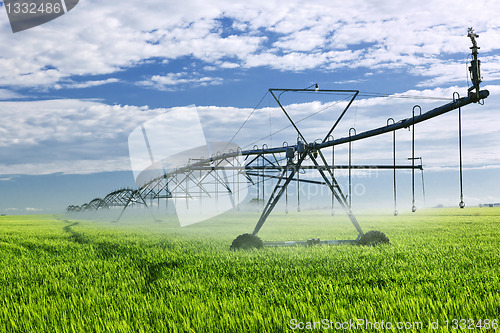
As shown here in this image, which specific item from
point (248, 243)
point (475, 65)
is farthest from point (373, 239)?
point (475, 65)

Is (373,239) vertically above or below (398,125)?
below

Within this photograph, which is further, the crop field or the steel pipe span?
the steel pipe span

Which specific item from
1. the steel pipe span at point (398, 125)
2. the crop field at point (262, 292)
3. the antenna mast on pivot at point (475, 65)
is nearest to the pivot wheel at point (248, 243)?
the crop field at point (262, 292)

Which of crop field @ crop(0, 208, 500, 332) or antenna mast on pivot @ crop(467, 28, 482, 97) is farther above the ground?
antenna mast on pivot @ crop(467, 28, 482, 97)

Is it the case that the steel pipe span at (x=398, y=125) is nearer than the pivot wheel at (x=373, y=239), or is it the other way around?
the steel pipe span at (x=398, y=125)

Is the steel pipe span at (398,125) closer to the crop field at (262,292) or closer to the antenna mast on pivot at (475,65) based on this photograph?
the antenna mast on pivot at (475,65)

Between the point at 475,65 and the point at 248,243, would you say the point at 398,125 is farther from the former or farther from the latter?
the point at 248,243

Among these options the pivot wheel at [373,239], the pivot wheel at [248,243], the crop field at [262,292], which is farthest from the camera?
the pivot wheel at [373,239]

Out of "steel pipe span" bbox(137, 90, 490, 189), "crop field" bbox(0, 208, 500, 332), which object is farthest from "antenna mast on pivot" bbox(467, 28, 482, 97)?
"crop field" bbox(0, 208, 500, 332)

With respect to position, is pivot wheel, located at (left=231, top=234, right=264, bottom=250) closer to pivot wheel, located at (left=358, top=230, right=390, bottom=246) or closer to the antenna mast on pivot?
pivot wheel, located at (left=358, top=230, right=390, bottom=246)

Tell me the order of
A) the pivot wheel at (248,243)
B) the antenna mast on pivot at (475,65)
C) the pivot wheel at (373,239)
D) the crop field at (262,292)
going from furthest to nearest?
the pivot wheel at (373,239)
the pivot wheel at (248,243)
the antenna mast on pivot at (475,65)
the crop field at (262,292)

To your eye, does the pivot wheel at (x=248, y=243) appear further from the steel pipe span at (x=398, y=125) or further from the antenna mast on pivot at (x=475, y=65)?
the antenna mast on pivot at (x=475, y=65)

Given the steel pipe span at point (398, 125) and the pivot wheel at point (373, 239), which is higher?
the steel pipe span at point (398, 125)

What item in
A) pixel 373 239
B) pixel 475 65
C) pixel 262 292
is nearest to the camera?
pixel 262 292
